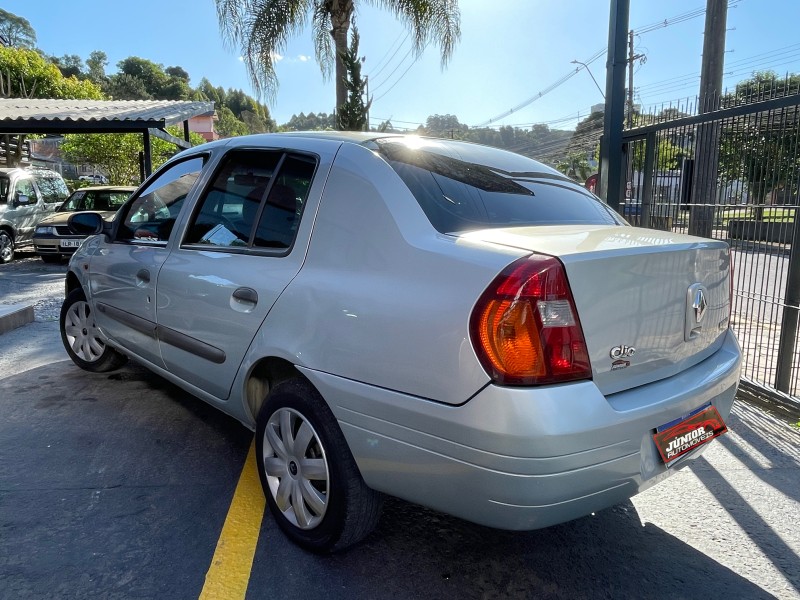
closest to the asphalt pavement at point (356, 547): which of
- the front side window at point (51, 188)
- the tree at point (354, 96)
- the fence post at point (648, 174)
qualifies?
the fence post at point (648, 174)

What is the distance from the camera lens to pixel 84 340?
4676 mm

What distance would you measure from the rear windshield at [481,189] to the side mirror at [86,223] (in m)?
2.49

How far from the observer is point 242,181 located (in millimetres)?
3121

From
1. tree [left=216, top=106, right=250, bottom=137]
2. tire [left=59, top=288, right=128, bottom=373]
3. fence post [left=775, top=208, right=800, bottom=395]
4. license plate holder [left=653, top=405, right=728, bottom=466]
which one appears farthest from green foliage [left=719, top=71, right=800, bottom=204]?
tree [left=216, top=106, right=250, bottom=137]

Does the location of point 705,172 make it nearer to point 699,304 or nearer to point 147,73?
point 699,304

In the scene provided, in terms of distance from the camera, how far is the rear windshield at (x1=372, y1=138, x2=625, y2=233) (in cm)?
237

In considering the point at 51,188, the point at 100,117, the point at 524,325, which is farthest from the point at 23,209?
the point at 524,325

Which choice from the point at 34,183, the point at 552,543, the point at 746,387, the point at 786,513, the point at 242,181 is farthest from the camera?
the point at 34,183

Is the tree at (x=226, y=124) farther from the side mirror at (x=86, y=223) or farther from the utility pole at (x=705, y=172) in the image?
the utility pole at (x=705, y=172)

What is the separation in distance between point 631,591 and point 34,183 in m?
14.7

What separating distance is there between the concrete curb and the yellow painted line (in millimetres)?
4439

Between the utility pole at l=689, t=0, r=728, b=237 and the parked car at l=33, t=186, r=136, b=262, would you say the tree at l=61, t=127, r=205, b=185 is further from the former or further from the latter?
the utility pole at l=689, t=0, r=728, b=237

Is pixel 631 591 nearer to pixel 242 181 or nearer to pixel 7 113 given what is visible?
Result: pixel 242 181

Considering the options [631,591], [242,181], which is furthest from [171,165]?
[631,591]
